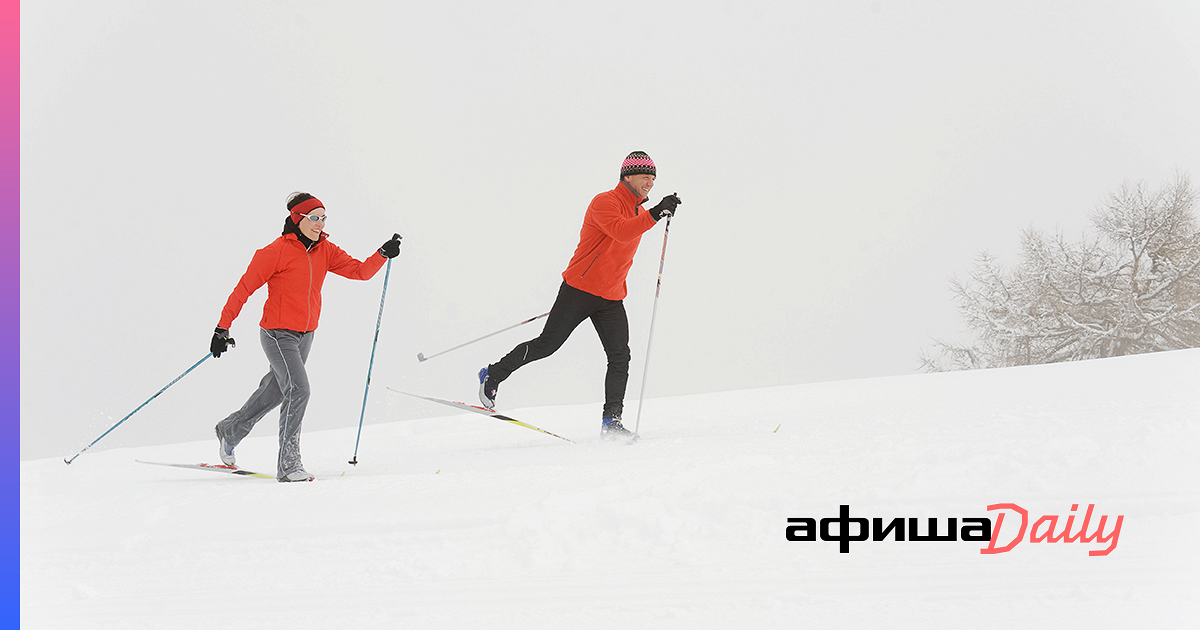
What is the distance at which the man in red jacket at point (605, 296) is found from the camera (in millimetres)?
4508

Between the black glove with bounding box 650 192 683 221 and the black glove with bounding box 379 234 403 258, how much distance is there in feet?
4.59

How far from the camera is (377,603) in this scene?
7.61 feet

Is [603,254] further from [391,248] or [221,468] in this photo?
[221,468]

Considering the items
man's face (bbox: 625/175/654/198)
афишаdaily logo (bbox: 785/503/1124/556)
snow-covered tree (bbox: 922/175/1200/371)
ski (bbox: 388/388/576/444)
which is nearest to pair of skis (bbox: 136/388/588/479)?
ski (bbox: 388/388/576/444)

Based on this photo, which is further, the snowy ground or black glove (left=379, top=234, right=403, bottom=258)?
black glove (left=379, top=234, right=403, bottom=258)

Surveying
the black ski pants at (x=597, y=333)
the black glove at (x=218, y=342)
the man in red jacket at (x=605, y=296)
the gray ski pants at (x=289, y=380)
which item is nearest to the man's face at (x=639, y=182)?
the man in red jacket at (x=605, y=296)

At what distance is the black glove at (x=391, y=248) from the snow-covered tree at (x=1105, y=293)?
49.9 feet

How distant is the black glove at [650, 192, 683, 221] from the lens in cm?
414

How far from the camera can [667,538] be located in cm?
258

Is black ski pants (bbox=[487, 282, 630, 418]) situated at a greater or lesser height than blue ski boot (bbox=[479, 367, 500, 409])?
greater

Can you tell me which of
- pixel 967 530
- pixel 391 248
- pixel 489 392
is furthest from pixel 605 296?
pixel 967 530

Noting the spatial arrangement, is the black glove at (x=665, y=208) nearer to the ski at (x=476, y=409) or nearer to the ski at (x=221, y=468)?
the ski at (x=476, y=409)

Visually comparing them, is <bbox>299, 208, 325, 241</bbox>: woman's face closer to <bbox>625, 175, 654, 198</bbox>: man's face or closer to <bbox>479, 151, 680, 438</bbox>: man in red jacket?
<bbox>479, 151, 680, 438</bbox>: man in red jacket

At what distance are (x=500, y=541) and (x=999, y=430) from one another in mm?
2246
